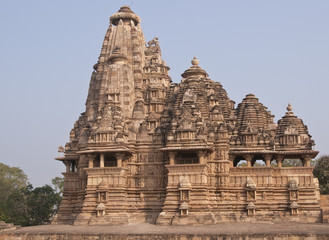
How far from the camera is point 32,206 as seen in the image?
43469mm

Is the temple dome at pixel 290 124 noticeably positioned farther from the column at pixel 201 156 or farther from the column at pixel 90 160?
the column at pixel 90 160

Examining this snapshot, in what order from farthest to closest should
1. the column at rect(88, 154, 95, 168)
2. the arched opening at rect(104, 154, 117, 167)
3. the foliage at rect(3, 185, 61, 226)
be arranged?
1. the foliage at rect(3, 185, 61, 226)
2. the arched opening at rect(104, 154, 117, 167)
3. the column at rect(88, 154, 95, 168)

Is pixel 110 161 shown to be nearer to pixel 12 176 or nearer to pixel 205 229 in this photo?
pixel 205 229

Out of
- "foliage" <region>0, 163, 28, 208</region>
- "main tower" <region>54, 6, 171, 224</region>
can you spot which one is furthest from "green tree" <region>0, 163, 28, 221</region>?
"main tower" <region>54, 6, 171, 224</region>

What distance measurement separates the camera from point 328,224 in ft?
93.2

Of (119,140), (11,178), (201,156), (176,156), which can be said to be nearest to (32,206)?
(119,140)

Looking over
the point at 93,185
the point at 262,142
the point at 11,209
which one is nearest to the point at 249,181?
the point at 262,142

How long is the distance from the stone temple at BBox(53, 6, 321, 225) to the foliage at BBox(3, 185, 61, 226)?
9.76 meters

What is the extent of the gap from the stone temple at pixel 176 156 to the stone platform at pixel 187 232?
1.64 meters

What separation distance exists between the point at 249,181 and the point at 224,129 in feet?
12.5

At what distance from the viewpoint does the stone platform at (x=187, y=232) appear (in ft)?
73.9

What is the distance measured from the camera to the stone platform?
22.5 m

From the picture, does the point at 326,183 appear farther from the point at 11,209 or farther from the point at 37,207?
the point at 11,209

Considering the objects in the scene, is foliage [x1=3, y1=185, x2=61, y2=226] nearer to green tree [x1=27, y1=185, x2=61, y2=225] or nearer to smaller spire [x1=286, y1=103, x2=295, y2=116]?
green tree [x1=27, y1=185, x2=61, y2=225]
